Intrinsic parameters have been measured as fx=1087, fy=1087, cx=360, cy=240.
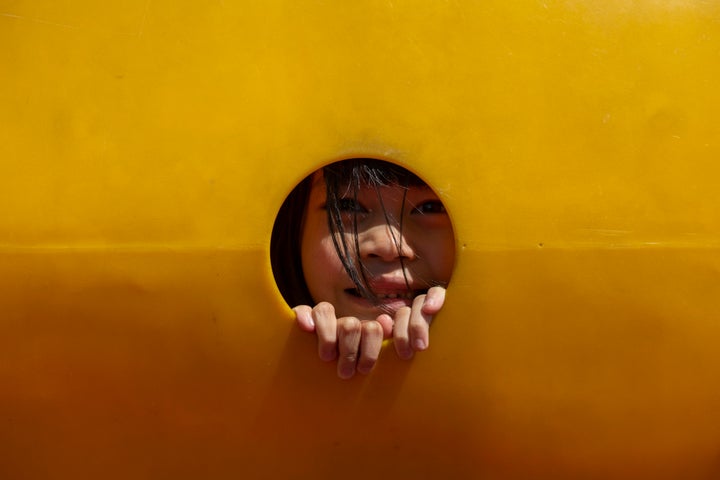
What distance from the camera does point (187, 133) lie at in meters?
1.68

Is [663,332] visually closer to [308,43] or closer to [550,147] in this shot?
[550,147]

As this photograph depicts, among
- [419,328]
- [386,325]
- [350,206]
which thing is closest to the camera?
[419,328]

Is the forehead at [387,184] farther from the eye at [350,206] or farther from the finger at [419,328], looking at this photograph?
the finger at [419,328]

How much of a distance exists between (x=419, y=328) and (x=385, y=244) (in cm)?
23

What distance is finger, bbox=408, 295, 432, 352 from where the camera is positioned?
1.66 metres

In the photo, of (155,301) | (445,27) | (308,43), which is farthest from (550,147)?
(155,301)

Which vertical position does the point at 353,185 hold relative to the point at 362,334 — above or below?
above

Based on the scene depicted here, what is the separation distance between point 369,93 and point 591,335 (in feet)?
1.66

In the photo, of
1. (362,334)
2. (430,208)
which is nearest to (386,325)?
(362,334)

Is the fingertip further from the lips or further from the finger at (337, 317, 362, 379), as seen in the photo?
the lips

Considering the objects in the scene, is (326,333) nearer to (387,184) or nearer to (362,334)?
(362,334)

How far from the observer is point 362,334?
169cm

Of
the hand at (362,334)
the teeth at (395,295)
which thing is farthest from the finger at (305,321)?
the teeth at (395,295)

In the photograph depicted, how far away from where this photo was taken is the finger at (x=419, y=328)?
5.43 ft
